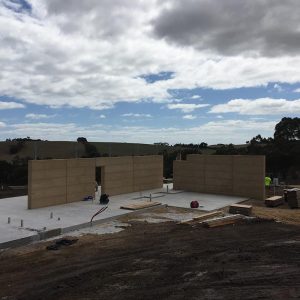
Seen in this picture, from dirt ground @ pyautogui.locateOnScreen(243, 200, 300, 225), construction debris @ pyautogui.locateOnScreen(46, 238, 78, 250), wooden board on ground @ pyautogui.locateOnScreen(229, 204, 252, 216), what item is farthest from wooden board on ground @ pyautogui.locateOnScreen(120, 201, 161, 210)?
construction debris @ pyautogui.locateOnScreen(46, 238, 78, 250)

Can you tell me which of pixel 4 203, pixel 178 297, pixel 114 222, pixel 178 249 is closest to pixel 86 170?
pixel 4 203

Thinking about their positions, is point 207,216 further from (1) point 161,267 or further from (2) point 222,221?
(1) point 161,267

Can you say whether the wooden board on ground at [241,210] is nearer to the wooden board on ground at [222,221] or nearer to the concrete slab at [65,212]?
the wooden board on ground at [222,221]

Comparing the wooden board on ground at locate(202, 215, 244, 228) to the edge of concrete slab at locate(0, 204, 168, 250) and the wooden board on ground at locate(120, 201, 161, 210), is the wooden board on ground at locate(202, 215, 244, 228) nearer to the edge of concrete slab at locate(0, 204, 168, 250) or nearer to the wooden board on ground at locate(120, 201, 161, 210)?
the edge of concrete slab at locate(0, 204, 168, 250)

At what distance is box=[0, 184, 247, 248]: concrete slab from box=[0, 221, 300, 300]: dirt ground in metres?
1.43

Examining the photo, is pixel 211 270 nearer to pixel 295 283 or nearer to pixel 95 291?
pixel 295 283

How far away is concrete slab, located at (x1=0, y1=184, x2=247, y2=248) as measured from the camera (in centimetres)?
1487

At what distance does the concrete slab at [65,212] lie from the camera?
1487 centimetres

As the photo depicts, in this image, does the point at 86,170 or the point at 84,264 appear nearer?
the point at 84,264

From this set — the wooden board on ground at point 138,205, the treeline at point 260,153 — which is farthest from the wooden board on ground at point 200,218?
the treeline at point 260,153

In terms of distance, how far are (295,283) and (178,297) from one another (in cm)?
268

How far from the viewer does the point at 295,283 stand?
29.4 ft

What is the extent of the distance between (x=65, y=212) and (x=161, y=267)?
943 cm

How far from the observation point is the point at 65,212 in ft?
62.1
